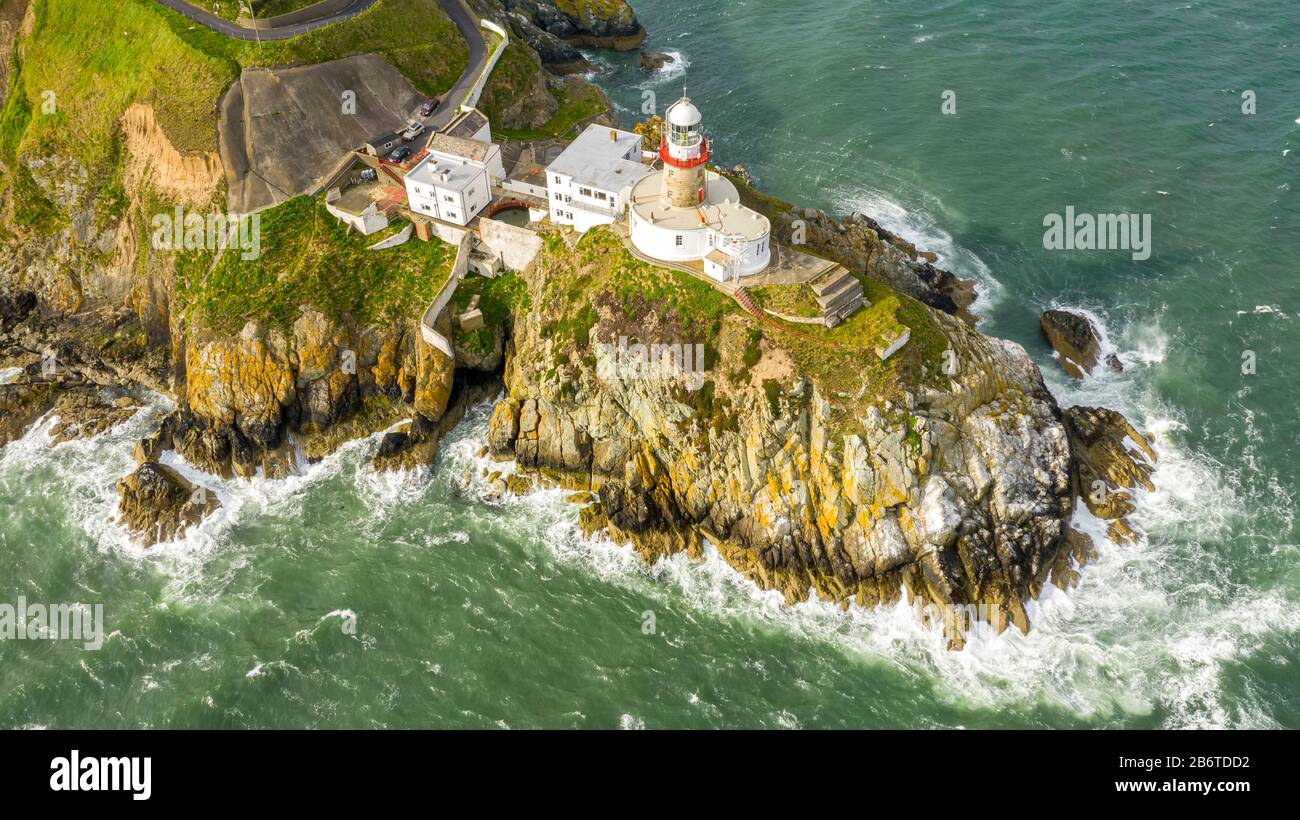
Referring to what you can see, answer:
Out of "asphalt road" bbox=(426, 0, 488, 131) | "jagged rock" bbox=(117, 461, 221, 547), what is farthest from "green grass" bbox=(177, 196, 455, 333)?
"asphalt road" bbox=(426, 0, 488, 131)

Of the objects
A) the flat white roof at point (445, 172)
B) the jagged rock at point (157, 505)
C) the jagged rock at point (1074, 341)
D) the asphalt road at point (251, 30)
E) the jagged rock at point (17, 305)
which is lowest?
the jagged rock at point (157, 505)

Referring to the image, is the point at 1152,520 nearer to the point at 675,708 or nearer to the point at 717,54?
the point at 675,708

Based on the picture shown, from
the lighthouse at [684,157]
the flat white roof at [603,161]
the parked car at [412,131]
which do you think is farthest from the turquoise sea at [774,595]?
the parked car at [412,131]

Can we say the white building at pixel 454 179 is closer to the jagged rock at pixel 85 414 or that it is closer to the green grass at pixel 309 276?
the green grass at pixel 309 276

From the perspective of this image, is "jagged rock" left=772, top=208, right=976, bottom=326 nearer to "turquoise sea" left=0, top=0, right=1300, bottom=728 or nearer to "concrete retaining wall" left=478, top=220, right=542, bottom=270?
"turquoise sea" left=0, top=0, right=1300, bottom=728

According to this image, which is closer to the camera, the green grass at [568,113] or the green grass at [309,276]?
the green grass at [309,276]

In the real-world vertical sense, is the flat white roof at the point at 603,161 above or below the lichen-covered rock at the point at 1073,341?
above
